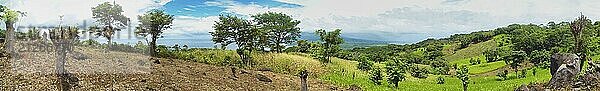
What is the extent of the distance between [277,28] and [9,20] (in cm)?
2505

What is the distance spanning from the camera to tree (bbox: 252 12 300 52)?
168 feet

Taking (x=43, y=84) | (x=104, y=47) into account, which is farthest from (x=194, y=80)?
(x=104, y=47)

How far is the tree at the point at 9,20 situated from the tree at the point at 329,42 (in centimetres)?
2259

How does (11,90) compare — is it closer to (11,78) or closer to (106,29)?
(11,78)

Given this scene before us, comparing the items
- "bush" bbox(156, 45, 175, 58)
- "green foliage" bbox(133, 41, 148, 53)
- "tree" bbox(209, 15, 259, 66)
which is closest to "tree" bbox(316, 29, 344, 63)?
"tree" bbox(209, 15, 259, 66)

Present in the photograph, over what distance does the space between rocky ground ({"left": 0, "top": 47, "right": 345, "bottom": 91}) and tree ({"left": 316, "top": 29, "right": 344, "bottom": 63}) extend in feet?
40.0

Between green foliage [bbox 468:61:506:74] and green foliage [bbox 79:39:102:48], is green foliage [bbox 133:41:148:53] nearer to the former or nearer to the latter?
green foliage [bbox 79:39:102:48]

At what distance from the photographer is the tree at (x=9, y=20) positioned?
1202 inches

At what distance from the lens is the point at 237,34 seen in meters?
39.6

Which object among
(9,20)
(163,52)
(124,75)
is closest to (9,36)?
(9,20)

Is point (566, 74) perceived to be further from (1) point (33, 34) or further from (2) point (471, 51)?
(2) point (471, 51)

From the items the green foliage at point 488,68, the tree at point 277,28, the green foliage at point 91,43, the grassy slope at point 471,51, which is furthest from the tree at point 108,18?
the grassy slope at point 471,51

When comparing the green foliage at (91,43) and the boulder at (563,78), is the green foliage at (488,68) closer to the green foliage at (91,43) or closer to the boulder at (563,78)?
the boulder at (563,78)

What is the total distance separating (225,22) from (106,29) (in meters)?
7.75
